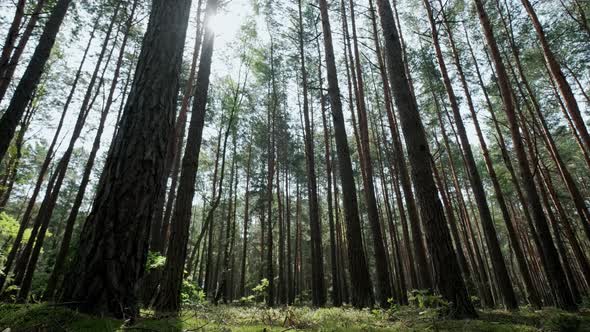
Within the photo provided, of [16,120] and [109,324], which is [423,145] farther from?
[16,120]

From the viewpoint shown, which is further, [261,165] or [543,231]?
[261,165]

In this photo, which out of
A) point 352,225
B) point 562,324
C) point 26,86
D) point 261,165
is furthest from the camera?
point 261,165

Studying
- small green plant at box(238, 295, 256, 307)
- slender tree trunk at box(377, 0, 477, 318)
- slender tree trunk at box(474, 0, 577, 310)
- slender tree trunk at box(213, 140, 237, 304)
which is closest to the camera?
slender tree trunk at box(377, 0, 477, 318)

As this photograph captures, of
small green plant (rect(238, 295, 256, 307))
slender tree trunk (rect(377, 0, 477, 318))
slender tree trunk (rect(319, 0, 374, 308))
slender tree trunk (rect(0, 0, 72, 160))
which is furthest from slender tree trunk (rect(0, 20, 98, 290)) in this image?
slender tree trunk (rect(377, 0, 477, 318))

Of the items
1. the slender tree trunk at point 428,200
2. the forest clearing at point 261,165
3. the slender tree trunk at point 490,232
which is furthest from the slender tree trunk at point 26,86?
the slender tree trunk at point 490,232

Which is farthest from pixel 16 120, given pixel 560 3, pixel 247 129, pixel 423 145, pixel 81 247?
pixel 560 3

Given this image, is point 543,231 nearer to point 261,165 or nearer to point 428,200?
point 428,200

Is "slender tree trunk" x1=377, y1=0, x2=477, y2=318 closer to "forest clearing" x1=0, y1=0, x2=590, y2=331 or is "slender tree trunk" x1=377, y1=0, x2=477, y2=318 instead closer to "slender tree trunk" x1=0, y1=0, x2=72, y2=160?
"forest clearing" x1=0, y1=0, x2=590, y2=331

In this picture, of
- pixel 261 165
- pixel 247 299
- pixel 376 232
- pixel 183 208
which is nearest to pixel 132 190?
pixel 183 208

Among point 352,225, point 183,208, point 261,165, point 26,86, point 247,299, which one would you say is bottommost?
point 247,299

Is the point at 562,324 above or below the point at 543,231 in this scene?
below

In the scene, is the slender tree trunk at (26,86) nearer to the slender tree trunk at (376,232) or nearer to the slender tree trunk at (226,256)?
the slender tree trunk at (226,256)

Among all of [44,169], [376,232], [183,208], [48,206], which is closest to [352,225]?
[376,232]

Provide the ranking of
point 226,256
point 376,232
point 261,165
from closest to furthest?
point 376,232, point 226,256, point 261,165
